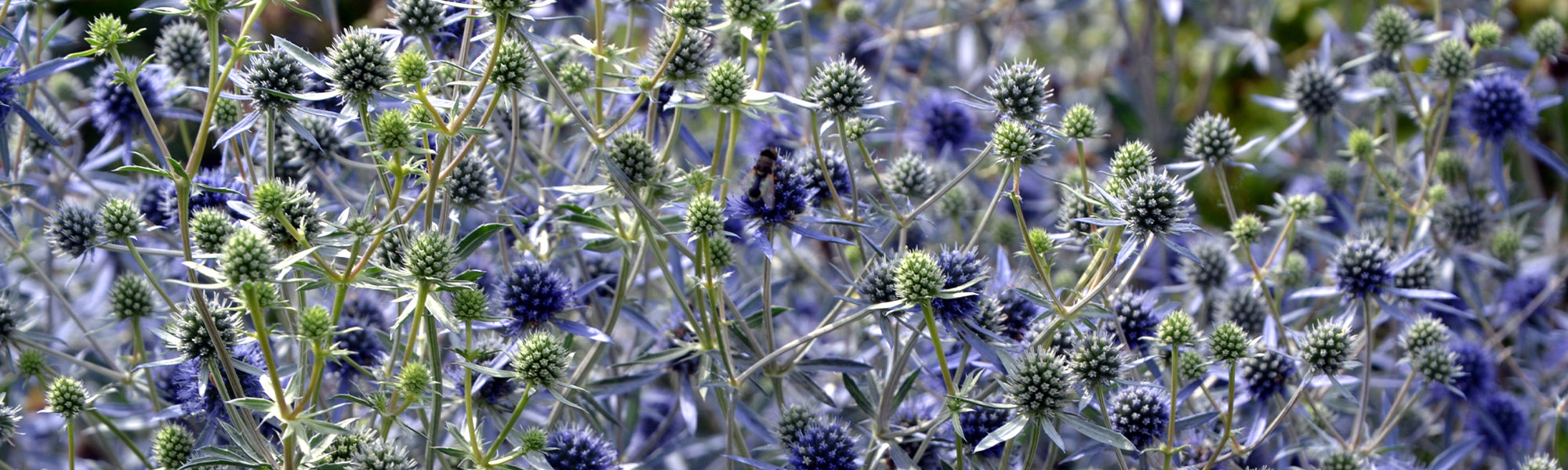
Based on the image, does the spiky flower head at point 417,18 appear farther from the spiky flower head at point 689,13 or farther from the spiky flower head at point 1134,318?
the spiky flower head at point 1134,318

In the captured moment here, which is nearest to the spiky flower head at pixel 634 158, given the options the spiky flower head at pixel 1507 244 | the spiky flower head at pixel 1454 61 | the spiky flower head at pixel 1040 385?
the spiky flower head at pixel 1040 385

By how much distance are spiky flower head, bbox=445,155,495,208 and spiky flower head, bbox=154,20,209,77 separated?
91 centimetres

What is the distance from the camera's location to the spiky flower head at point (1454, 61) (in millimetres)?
2871

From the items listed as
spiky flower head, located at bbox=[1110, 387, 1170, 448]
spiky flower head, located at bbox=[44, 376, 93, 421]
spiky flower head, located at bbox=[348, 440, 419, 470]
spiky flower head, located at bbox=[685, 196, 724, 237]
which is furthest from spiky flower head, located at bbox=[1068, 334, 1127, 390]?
spiky flower head, located at bbox=[44, 376, 93, 421]

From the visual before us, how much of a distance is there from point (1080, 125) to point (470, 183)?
1198 mm

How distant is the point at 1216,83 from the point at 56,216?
4580mm

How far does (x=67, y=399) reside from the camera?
1956mm

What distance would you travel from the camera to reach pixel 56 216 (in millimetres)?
2188

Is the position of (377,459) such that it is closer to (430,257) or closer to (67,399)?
(430,257)

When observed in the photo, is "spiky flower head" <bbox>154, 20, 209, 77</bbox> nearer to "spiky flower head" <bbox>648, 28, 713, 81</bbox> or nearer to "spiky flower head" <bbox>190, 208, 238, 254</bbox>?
"spiky flower head" <bbox>190, 208, 238, 254</bbox>

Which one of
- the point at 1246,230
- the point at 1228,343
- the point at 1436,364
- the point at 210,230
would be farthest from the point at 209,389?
the point at 1436,364

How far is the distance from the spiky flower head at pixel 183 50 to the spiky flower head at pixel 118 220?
83 centimetres

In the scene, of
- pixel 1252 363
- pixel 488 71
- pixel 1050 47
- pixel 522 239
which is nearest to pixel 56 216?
pixel 522 239

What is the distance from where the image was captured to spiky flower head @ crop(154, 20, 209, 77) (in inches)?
104
